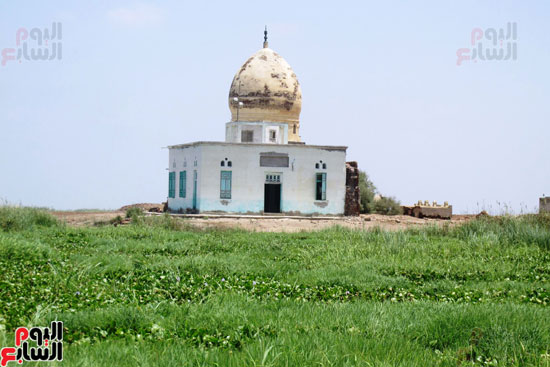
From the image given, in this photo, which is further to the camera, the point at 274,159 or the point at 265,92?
the point at 265,92

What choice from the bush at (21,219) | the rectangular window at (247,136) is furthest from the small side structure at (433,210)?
the bush at (21,219)

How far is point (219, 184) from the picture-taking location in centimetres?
2855

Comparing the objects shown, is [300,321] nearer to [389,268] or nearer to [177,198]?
[389,268]

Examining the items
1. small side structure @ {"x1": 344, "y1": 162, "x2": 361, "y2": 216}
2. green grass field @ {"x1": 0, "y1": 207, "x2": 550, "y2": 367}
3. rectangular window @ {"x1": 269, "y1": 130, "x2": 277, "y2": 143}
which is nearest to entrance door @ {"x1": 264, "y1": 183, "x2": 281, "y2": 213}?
rectangular window @ {"x1": 269, "y1": 130, "x2": 277, "y2": 143}


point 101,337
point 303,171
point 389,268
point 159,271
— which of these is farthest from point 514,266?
point 303,171

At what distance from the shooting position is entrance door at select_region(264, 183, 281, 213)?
29.2m

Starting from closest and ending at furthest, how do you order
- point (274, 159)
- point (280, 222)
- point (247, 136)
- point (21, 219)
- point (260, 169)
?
point (21, 219)
point (280, 222)
point (260, 169)
point (274, 159)
point (247, 136)

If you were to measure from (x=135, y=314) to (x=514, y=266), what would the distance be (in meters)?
7.62

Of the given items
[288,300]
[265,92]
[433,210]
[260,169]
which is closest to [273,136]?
[265,92]

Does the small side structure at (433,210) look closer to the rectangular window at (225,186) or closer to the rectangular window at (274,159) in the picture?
the rectangular window at (274,159)

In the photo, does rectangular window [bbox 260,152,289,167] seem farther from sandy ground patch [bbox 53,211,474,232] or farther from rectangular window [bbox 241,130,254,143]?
sandy ground patch [bbox 53,211,474,232]

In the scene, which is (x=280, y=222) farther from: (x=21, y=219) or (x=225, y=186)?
(x=21, y=219)
